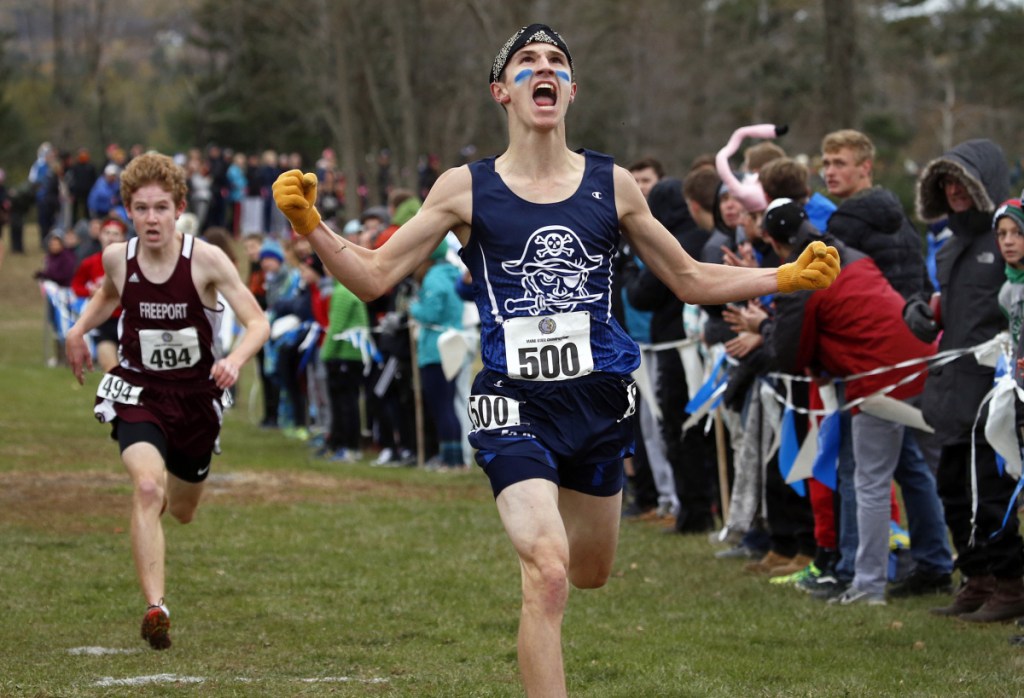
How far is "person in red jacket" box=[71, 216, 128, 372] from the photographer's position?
13727 mm

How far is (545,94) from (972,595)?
3.81m

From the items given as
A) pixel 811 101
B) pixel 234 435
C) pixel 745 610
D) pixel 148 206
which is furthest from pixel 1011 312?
pixel 811 101

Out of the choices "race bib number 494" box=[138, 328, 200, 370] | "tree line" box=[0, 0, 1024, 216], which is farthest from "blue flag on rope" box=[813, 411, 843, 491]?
"tree line" box=[0, 0, 1024, 216]

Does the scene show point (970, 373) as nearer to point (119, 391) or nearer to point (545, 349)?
point (545, 349)

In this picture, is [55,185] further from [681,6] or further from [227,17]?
[681,6]

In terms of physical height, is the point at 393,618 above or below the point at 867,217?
below

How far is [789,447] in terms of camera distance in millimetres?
8875

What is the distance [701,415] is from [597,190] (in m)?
4.59

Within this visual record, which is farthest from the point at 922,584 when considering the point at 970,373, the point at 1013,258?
the point at 1013,258

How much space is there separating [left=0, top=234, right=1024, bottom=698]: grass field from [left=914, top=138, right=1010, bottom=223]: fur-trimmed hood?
6.88 feet

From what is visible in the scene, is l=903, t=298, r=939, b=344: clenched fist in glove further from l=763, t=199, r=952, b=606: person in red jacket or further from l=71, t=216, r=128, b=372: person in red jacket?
l=71, t=216, r=128, b=372: person in red jacket

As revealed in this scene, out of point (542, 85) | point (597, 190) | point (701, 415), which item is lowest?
point (701, 415)

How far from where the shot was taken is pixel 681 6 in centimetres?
5422

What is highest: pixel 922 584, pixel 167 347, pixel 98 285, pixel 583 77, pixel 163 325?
pixel 583 77
